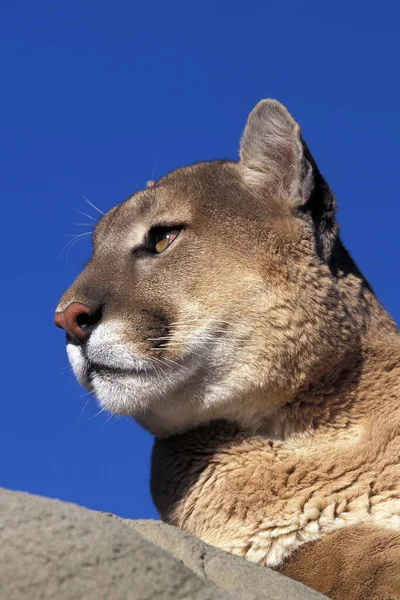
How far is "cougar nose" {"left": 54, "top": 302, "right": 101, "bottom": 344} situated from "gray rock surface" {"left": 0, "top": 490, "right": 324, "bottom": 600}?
7.54 feet

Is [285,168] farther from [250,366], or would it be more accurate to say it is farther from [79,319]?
[79,319]

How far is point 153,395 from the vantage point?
5867 mm

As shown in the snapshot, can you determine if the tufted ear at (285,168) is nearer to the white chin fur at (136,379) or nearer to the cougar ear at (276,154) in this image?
the cougar ear at (276,154)

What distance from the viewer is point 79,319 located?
6000mm

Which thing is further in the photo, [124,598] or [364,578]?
[364,578]

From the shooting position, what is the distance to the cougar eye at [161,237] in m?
6.37

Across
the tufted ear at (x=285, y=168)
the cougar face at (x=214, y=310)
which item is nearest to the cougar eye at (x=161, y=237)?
the cougar face at (x=214, y=310)

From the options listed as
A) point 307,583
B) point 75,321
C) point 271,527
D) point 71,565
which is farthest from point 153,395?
point 71,565

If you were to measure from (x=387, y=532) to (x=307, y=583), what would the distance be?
1.63 feet

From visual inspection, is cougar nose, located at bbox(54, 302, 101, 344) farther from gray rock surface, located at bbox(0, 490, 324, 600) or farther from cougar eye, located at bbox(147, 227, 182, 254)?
gray rock surface, located at bbox(0, 490, 324, 600)

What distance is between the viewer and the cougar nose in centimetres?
596

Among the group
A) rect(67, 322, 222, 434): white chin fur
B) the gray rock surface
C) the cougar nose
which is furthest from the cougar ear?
the gray rock surface

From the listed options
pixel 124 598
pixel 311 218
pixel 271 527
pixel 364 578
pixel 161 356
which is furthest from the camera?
pixel 311 218

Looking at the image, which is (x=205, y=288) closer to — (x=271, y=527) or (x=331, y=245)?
(x=331, y=245)
